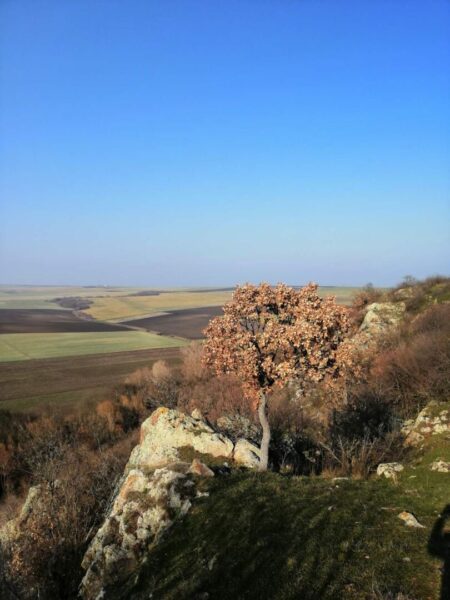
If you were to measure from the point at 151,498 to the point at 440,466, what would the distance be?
10.4 meters

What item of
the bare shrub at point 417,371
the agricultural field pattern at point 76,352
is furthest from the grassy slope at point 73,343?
the bare shrub at point 417,371

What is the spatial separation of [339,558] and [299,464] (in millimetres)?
9832

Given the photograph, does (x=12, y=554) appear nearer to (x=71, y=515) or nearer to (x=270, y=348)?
(x=71, y=515)

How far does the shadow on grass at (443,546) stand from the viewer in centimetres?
778

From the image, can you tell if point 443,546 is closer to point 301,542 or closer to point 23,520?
point 301,542

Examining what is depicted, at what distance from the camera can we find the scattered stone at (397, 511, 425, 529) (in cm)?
1023

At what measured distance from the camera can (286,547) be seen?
9852mm

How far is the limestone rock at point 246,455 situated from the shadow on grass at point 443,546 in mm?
7436

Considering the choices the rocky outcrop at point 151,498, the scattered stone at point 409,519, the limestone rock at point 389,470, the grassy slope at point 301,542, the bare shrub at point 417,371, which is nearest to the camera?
the grassy slope at point 301,542

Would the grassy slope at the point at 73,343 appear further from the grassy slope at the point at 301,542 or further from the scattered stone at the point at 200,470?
the grassy slope at the point at 301,542

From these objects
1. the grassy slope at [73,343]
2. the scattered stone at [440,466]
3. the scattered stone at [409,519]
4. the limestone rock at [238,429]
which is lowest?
the grassy slope at [73,343]

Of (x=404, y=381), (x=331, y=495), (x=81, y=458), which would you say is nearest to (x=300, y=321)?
(x=331, y=495)

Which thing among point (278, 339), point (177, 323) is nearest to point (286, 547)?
point (278, 339)

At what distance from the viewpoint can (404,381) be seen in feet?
86.8
